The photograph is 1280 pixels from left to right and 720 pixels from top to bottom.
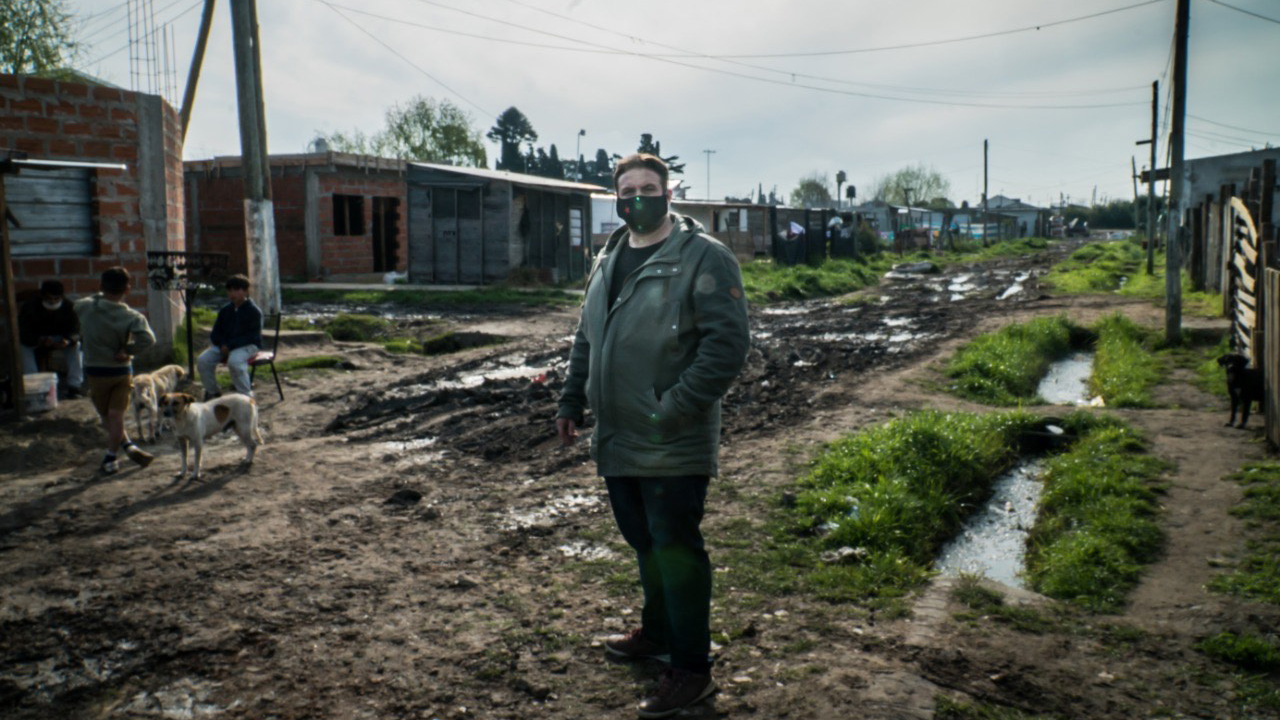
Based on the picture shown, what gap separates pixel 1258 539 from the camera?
5266 millimetres

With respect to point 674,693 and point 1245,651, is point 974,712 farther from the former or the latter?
point 1245,651

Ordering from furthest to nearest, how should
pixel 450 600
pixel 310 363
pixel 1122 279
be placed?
pixel 1122 279 < pixel 310 363 < pixel 450 600

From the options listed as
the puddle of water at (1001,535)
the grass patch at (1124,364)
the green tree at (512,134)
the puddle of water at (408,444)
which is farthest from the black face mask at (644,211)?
the green tree at (512,134)

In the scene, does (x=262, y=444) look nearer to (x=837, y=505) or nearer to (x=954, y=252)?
(x=837, y=505)

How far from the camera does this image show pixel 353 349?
13336mm

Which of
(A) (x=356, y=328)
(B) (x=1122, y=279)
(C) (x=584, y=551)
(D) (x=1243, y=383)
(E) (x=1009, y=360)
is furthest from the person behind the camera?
(B) (x=1122, y=279)

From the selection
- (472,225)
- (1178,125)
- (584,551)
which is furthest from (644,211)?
(472,225)

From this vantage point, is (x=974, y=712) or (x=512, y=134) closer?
(x=974, y=712)

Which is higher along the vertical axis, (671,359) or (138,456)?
(671,359)

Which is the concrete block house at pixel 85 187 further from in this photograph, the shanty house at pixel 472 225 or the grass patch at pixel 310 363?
the shanty house at pixel 472 225

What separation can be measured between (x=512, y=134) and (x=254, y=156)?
56831 mm

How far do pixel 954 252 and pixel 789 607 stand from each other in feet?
156

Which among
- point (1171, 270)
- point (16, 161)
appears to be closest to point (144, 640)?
point (16, 161)

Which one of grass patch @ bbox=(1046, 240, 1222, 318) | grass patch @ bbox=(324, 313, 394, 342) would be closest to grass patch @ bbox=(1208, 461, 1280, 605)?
grass patch @ bbox=(1046, 240, 1222, 318)
